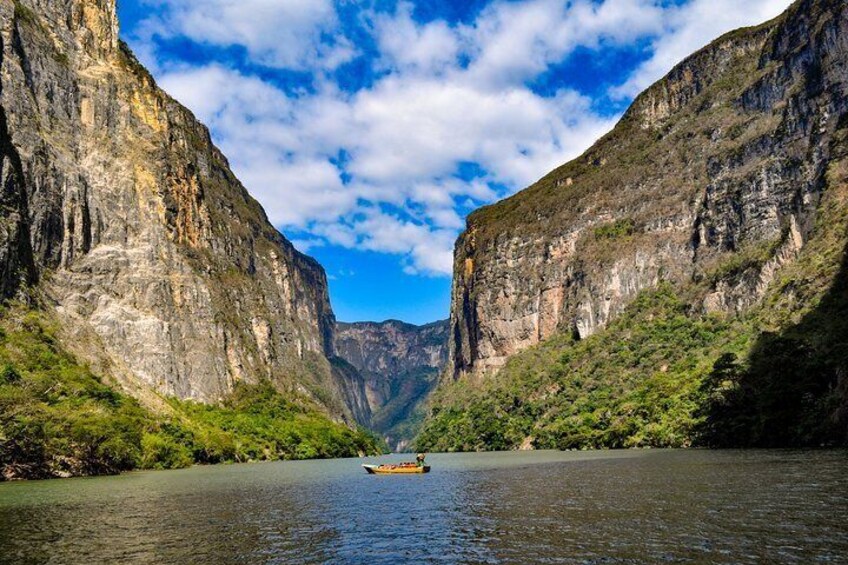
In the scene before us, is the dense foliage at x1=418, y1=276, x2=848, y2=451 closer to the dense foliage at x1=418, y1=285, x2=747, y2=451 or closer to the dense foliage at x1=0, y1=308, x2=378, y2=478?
the dense foliage at x1=418, y1=285, x2=747, y2=451

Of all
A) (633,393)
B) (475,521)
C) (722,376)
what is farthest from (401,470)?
(633,393)

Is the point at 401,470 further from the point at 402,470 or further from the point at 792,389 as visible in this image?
the point at 792,389

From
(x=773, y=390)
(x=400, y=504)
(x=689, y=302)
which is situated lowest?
(x=400, y=504)

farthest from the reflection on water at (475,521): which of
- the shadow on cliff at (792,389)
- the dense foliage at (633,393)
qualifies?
the dense foliage at (633,393)

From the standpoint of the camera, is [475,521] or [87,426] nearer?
[475,521]

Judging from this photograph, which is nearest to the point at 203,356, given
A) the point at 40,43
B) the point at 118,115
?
the point at 118,115

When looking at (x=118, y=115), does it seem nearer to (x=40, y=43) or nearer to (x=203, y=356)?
(x=40, y=43)
